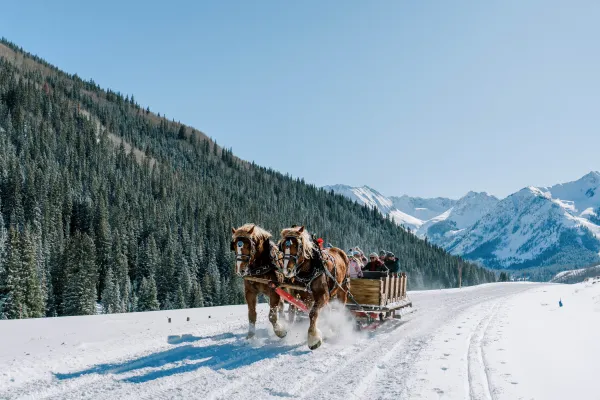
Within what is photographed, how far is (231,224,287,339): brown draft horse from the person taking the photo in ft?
33.5

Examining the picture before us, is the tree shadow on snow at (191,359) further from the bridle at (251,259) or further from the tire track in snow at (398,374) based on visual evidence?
the tire track in snow at (398,374)

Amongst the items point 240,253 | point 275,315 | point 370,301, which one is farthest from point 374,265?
point 240,253

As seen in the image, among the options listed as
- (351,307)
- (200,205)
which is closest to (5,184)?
(200,205)

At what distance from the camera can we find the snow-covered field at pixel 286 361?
6.80 m

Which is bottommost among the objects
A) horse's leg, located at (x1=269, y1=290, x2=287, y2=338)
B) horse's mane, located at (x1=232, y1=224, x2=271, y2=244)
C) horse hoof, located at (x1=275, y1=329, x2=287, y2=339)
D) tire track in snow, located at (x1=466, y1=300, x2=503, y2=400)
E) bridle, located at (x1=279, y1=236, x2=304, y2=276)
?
tire track in snow, located at (x1=466, y1=300, x2=503, y2=400)

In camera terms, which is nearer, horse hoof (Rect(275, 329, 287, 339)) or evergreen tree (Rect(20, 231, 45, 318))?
horse hoof (Rect(275, 329, 287, 339))

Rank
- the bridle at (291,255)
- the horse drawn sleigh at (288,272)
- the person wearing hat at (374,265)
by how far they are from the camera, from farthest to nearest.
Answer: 1. the person wearing hat at (374,265)
2. the horse drawn sleigh at (288,272)
3. the bridle at (291,255)

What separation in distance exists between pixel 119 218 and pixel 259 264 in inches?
3638

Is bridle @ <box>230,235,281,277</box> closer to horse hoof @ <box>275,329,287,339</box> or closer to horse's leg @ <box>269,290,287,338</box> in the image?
horse's leg @ <box>269,290,287,338</box>

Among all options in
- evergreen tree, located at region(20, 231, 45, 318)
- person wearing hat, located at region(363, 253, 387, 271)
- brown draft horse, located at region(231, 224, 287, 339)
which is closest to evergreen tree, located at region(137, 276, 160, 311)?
evergreen tree, located at region(20, 231, 45, 318)

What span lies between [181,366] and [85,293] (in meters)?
52.1

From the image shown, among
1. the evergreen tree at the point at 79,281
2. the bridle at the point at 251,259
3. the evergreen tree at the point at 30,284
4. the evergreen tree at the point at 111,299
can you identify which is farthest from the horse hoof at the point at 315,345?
the evergreen tree at the point at 111,299

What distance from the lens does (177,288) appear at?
70938mm

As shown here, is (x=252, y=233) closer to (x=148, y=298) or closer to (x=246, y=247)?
(x=246, y=247)
